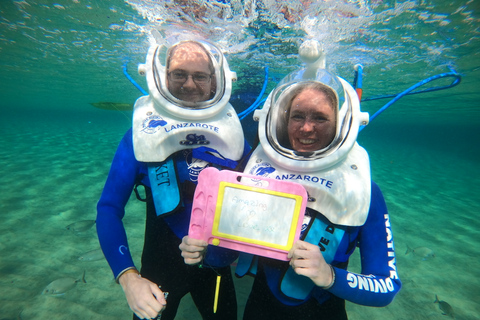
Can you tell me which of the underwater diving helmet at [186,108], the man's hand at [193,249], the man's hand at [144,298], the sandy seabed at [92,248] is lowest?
the sandy seabed at [92,248]

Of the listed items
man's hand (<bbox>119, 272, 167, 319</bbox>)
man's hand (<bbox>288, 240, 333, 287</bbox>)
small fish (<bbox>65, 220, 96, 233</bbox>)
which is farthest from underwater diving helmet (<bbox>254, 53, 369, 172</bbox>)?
small fish (<bbox>65, 220, 96, 233</bbox>)

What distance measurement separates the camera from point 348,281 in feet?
5.16

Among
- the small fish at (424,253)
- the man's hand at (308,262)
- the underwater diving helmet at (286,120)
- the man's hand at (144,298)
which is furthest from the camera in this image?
the small fish at (424,253)

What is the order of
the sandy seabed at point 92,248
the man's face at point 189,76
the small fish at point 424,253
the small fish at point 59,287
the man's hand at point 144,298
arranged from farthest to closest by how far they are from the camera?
the small fish at point 424,253
the sandy seabed at point 92,248
the small fish at point 59,287
the man's face at point 189,76
the man's hand at point 144,298

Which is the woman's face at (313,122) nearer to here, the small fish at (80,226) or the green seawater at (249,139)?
the green seawater at (249,139)

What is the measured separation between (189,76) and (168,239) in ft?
5.85

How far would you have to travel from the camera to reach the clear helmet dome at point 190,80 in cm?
214

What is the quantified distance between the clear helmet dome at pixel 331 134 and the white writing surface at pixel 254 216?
1.29 ft

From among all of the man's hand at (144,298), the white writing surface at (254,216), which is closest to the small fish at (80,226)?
the man's hand at (144,298)

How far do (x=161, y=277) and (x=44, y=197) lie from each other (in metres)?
7.03

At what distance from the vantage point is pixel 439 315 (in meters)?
3.99

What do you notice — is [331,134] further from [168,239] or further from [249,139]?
[249,139]

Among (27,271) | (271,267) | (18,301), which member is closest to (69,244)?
(27,271)

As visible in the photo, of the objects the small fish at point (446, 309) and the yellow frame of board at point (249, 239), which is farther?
the small fish at point (446, 309)
